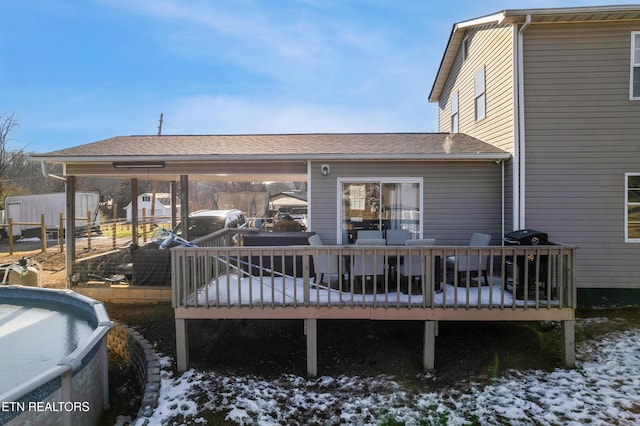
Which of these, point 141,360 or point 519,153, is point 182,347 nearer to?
point 141,360

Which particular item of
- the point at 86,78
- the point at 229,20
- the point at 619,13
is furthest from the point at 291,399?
the point at 86,78

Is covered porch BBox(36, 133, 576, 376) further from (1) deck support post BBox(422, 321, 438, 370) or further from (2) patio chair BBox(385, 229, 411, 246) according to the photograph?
(1) deck support post BBox(422, 321, 438, 370)

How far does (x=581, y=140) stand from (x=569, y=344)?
13.0 feet

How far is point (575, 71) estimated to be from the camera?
6.83 metres

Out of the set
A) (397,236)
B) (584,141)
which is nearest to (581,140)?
(584,141)

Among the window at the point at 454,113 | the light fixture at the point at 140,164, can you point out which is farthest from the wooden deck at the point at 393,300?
the window at the point at 454,113

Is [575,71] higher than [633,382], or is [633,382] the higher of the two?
[575,71]

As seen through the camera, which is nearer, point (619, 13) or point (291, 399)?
point (291, 399)

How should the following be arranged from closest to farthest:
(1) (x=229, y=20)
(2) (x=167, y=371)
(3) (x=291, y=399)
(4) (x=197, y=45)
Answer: (3) (x=291, y=399) < (2) (x=167, y=371) < (1) (x=229, y=20) < (4) (x=197, y=45)

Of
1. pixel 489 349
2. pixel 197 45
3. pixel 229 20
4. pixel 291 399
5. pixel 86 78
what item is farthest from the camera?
pixel 86 78

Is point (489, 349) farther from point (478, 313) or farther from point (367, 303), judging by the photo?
point (367, 303)

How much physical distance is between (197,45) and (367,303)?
14.6 metres

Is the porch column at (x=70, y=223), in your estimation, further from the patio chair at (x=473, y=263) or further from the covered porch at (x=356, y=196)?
the patio chair at (x=473, y=263)

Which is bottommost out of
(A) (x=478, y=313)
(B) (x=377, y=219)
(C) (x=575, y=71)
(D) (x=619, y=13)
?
(A) (x=478, y=313)
